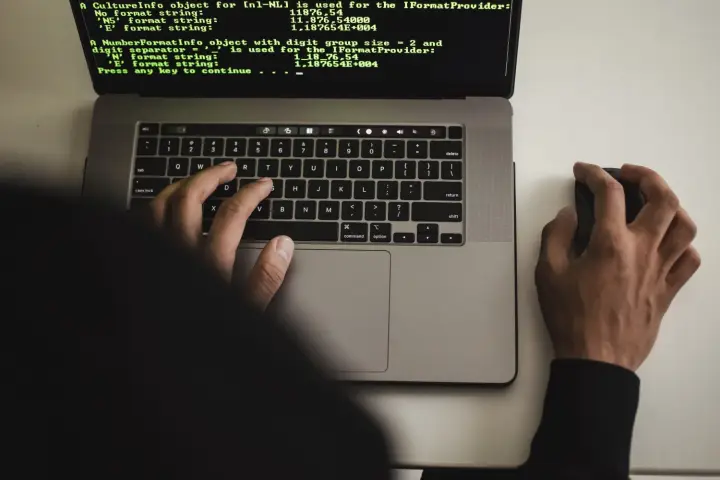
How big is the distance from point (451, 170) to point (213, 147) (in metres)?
0.24

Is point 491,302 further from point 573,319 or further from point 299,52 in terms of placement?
point 299,52

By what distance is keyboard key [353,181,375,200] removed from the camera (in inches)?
27.2

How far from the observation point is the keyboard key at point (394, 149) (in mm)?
702

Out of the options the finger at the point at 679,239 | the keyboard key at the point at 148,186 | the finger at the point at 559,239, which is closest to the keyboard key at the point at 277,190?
the keyboard key at the point at 148,186

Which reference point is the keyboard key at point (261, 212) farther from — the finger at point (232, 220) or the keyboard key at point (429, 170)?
the keyboard key at point (429, 170)

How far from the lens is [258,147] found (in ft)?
2.34

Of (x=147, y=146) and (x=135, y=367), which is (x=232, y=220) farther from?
(x=135, y=367)

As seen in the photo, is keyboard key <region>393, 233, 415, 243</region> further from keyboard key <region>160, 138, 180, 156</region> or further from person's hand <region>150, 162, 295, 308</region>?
keyboard key <region>160, 138, 180, 156</region>

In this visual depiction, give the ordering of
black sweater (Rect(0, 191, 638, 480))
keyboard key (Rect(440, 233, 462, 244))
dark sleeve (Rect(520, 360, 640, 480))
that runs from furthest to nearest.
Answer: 1. keyboard key (Rect(440, 233, 462, 244))
2. dark sleeve (Rect(520, 360, 640, 480))
3. black sweater (Rect(0, 191, 638, 480))

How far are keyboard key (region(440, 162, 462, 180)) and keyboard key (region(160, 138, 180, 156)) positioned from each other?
27cm

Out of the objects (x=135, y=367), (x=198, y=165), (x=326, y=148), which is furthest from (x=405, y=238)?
(x=135, y=367)

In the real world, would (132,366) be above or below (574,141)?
below

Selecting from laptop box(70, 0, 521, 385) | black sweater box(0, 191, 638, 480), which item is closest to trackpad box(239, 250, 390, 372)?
laptop box(70, 0, 521, 385)

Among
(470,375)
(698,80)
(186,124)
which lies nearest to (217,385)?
(470,375)
